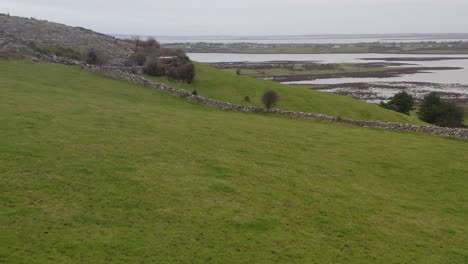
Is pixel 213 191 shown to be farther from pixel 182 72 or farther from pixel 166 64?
pixel 166 64

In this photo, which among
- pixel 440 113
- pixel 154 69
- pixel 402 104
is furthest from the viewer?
pixel 402 104

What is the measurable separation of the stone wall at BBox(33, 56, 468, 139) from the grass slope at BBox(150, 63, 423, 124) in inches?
153

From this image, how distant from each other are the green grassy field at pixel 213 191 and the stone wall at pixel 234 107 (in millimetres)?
1882

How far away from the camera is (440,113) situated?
175 feet

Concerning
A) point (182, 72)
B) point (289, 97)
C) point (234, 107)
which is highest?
point (182, 72)

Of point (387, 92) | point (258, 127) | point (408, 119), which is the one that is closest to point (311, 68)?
point (387, 92)

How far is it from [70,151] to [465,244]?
17.2 metres

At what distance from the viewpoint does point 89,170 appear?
56.5 feet

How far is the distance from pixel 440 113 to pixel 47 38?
53.7 meters

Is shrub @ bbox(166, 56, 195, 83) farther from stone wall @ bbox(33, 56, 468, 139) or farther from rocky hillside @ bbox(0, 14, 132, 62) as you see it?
rocky hillside @ bbox(0, 14, 132, 62)

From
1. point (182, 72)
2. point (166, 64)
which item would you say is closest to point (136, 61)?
point (166, 64)

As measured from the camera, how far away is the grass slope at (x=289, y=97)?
43125 mm

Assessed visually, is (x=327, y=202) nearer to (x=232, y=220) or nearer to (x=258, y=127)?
(x=232, y=220)

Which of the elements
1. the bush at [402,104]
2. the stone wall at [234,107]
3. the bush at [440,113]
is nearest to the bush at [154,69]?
the stone wall at [234,107]
